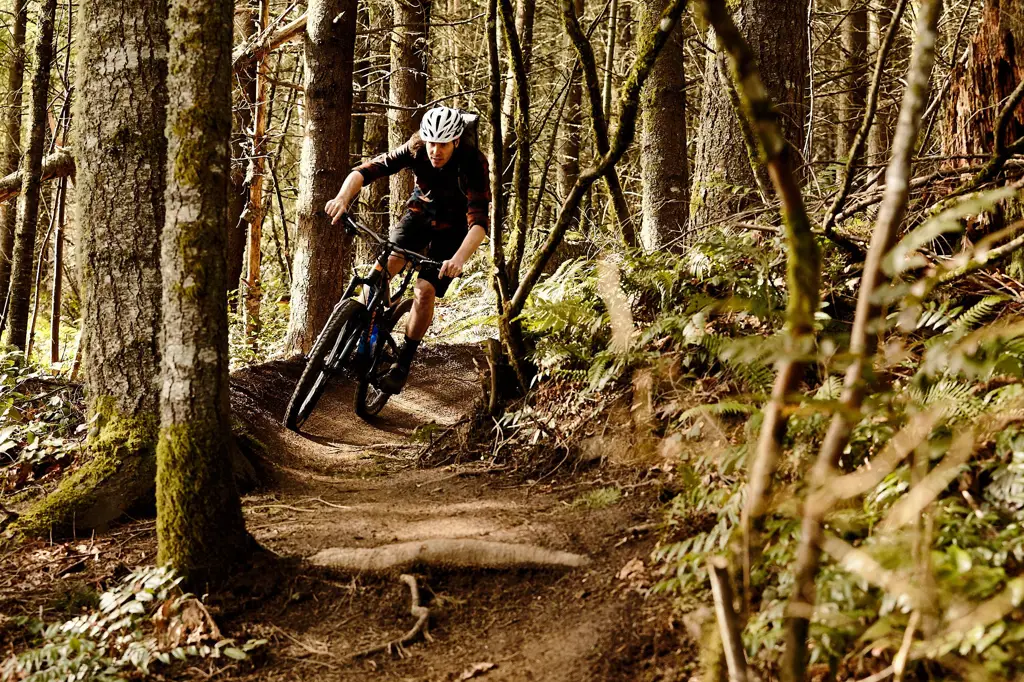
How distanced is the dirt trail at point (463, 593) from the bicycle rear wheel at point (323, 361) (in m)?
0.98

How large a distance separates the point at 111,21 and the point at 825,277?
15.8ft

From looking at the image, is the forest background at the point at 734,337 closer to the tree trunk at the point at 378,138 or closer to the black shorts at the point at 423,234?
the black shorts at the point at 423,234

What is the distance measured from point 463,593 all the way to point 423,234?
13.4 ft

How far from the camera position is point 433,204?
7.46 metres

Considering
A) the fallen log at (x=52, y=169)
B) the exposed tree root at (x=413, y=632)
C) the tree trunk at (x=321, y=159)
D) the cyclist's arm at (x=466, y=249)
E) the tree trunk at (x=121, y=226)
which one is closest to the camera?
the exposed tree root at (x=413, y=632)

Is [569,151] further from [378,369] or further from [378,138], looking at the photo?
[378,369]

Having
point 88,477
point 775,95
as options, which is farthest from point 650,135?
point 88,477

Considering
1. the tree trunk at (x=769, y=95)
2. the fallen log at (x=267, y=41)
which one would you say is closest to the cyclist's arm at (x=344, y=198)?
the tree trunk at (x=769, y=95)

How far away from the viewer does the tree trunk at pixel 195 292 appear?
4.08m

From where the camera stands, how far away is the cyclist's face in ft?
22.0

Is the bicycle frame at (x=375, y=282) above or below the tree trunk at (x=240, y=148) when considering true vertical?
below

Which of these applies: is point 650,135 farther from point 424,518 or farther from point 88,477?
point 88,477

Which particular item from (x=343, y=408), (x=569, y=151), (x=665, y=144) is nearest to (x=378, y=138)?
(x=569, y=151)

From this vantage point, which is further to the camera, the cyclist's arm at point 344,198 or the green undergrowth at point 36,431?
→ the cyclist's arm at point 344,198
